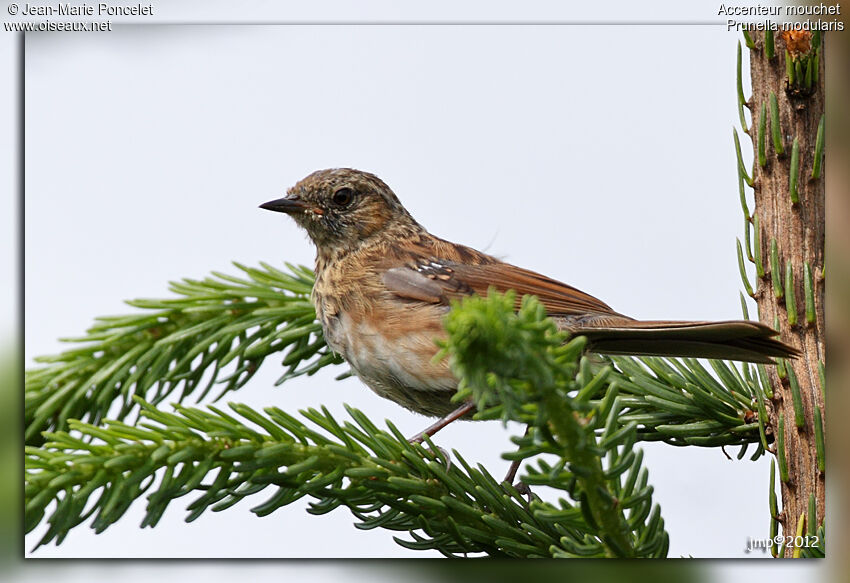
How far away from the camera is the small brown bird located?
6.71ft

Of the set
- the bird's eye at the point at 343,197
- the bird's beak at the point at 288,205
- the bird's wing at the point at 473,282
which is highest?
the bird's eye at the point at 343,197

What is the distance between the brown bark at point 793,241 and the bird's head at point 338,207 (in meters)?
1.25

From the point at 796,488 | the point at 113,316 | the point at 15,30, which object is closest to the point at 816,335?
the point at 796,488

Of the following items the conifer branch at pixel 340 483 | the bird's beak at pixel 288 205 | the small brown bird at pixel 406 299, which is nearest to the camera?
the conifer branch at pixel 340 483

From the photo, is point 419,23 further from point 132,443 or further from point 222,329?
point 132,443

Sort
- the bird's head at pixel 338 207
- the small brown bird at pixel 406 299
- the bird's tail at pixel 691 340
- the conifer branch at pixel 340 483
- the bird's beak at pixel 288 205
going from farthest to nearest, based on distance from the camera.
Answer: the bird's head at pixel 338 207
the bird's beak at pixel 288 205
the small brown bird at pixel 406 299
the bird's tail at pixel 691 340
the conifer branch at pixel 340 483

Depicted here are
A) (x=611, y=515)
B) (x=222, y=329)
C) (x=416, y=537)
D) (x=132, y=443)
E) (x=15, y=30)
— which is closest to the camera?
(x=611, y=515)

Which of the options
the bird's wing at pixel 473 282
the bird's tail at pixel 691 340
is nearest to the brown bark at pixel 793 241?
the bird's tail at pixel 691 340

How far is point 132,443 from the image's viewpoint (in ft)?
5.27

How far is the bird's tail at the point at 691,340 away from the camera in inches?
69.7

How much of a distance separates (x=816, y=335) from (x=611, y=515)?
77cm

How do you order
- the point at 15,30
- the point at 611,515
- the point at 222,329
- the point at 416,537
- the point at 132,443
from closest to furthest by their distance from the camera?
the point at 611,515 → the point at 132,443 → the point at 416,537 → the point at 15,30 → the point at 222,329

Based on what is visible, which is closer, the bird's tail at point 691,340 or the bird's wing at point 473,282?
the bird's tail at point 691,340

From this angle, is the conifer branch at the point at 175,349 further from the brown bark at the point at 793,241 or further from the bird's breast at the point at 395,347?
the brown bark at the point at 793,241
